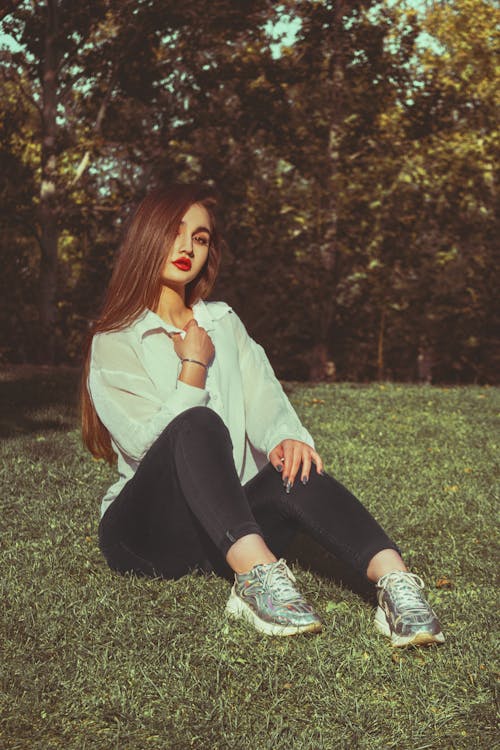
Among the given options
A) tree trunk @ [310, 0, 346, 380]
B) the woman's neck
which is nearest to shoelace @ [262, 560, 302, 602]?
the woman's neck

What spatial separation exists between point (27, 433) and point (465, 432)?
4.12 m

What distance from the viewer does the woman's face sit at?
361cm

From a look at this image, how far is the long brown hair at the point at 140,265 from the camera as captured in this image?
11.7 ft

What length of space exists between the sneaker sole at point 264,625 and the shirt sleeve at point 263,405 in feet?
2.00

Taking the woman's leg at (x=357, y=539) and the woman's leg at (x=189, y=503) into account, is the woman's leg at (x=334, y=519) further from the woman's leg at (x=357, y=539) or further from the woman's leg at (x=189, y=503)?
the woman's leg at (x=189, y=503)

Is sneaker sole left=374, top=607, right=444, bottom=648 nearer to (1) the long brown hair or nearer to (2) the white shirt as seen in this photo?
(2) the white shirt

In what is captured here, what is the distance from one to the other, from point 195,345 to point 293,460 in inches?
22.9

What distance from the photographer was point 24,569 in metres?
4.05

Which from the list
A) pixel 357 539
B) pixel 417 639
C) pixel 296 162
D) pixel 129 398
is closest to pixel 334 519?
pixel 357 539

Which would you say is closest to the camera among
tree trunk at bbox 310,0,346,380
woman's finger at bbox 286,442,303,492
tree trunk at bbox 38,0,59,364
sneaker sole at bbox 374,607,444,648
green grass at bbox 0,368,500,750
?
green grass at bbox 0,368,500,750

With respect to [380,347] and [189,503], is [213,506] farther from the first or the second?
[380,347]

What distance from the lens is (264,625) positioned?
Answer: 3.12 m

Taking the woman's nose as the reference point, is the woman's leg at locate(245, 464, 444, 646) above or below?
below

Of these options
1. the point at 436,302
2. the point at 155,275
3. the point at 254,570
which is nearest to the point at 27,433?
the point at 155,275
